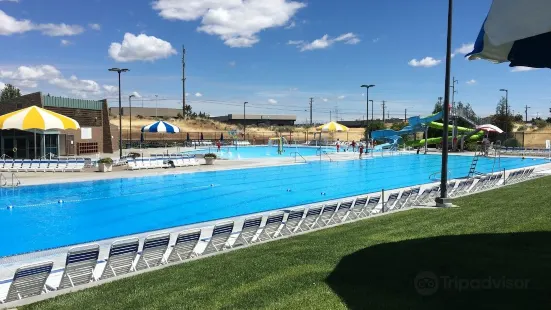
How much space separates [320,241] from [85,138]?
3593 cm

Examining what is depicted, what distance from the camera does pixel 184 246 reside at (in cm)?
870

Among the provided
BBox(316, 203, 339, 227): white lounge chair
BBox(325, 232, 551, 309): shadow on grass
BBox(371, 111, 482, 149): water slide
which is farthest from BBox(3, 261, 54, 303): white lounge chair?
BBox(371, 111, 482, 149): water slide

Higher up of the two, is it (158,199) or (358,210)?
(358,210)

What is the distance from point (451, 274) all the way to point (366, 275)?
3.50 feet

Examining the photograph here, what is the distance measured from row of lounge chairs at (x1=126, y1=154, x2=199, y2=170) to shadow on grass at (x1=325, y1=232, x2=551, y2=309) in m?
22.5

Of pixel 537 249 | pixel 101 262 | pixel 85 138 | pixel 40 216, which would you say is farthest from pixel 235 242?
pixel 85 138

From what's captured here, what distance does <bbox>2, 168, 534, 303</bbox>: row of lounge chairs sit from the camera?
6609 mm

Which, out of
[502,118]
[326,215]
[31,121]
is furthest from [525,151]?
[31,121]

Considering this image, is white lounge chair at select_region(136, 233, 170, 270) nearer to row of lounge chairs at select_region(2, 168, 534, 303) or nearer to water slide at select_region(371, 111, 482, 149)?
row of lounge chairs at select_region(2, 168, 534, 303)

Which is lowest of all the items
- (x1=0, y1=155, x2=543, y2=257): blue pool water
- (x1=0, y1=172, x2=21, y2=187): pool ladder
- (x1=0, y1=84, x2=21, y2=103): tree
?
(x1=0, y1=155, x2=543, y2=257): blue pool water

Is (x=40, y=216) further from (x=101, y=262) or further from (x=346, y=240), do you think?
(x=346, y=240)

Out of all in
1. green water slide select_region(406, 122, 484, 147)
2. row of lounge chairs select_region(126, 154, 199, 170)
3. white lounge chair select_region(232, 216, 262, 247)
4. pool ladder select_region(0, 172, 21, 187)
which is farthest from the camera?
green water slide select_region(406, 122, 484, 147)

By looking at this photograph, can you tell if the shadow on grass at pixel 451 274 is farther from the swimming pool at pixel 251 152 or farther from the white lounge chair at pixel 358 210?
the swimming pool at pixel 251 152

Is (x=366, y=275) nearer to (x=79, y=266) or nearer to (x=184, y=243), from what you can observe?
(x=184, y=243)
